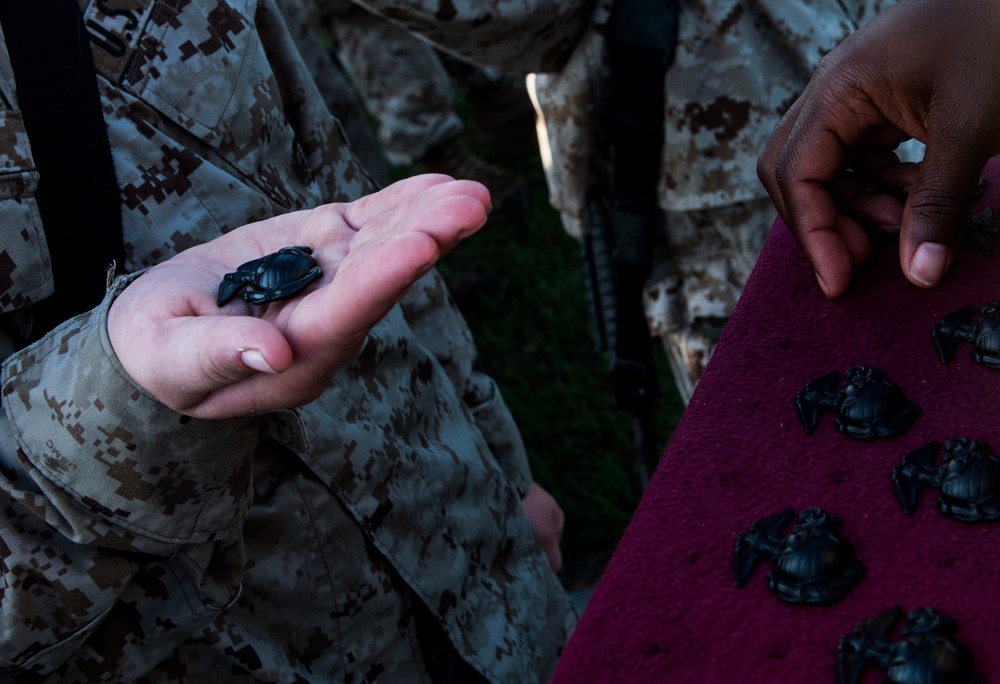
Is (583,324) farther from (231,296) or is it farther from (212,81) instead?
(231,296)

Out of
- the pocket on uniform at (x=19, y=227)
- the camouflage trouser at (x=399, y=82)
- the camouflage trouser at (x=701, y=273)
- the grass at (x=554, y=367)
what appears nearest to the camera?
the pocket on uniform at (x=19, y=227)

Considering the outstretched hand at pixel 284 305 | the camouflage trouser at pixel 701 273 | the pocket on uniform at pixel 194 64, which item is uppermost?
the pocket on uniform at pixel 194 64

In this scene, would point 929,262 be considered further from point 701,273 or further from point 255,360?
point 701,273

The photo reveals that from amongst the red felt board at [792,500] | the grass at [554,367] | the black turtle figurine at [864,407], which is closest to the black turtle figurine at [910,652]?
the red felt board at [792,500]

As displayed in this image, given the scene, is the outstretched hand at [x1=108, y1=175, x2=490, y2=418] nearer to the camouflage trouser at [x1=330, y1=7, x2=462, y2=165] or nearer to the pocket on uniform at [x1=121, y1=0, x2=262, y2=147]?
the pocket on uniform at [x1=121, y1=0, x2=262, y2=147]

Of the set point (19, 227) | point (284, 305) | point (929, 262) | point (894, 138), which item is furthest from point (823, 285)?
point (19, 227)

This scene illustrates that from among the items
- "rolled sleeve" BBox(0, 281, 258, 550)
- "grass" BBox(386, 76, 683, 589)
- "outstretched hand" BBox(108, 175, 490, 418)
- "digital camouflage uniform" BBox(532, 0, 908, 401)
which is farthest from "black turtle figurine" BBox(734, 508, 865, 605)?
"grass" BBox(386, 76, 683, 589)

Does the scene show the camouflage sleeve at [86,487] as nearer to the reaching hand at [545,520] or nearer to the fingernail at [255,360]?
the fingernail at [255,360]
